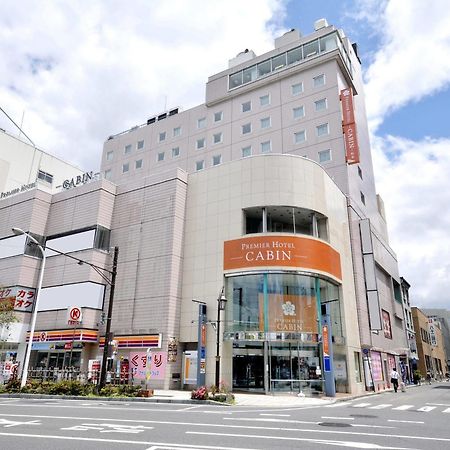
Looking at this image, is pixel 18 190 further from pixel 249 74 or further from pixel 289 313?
pixel 289 313

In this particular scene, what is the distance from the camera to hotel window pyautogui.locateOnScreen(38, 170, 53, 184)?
165ft

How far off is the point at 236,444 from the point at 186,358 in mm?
19876

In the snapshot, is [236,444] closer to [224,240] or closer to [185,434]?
[185,434]

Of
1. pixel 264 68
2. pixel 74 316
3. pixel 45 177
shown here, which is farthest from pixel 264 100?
pixel 74 316

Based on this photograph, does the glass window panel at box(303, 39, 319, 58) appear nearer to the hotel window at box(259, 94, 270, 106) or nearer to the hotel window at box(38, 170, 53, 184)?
the hotel window at box(259, 94, 270, 106)

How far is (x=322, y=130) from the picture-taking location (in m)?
40.2

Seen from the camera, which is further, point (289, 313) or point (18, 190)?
point (18, 190)

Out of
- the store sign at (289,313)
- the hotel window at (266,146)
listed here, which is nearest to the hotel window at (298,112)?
the hotel window at (266,146)

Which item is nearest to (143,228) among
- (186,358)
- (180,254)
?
(180,254)

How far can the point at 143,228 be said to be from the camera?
32.5 metres

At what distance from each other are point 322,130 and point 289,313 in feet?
71.6

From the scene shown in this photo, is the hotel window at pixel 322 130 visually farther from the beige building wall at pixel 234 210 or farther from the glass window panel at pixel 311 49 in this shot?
the glass window panel at pixel 311 49

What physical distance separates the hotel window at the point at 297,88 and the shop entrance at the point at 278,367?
2864 centimetres

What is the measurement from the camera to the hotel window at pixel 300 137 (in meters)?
41.3
